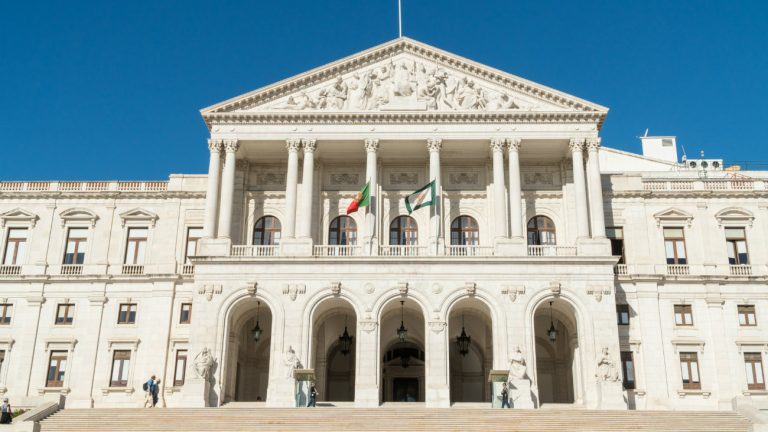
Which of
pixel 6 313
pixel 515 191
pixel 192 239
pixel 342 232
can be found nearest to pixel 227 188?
pixel 192 239

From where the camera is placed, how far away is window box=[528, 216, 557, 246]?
153ft

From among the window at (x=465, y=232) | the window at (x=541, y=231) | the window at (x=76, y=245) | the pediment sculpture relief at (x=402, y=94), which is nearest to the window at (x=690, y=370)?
the window at (x=541, y=231)

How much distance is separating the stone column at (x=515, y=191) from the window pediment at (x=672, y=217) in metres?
8.62

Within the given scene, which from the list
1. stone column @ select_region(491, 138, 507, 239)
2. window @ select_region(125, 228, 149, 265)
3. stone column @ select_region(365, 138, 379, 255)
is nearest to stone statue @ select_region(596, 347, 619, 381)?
stone column @ select_region(491, 138, 507, 239)

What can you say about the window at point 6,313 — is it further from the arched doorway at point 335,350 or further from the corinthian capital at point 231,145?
the arched doorway at point 335,350

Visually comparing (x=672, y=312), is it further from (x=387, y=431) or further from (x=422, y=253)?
(x=387, y=431)

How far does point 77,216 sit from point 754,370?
128 feet

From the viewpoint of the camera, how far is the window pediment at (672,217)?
47.2 meters

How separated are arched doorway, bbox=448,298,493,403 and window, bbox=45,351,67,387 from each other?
70.0 ft

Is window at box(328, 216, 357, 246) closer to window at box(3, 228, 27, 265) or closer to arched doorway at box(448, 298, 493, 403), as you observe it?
arched doorway at box(448, 298, 493, 403)

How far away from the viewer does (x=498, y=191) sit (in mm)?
43969

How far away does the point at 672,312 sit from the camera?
4497 centimetres

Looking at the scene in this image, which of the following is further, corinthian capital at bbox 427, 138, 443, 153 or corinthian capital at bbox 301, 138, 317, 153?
corinthian capital at bbox 301, 138, 317, 153

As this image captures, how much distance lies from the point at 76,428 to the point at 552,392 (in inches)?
990
